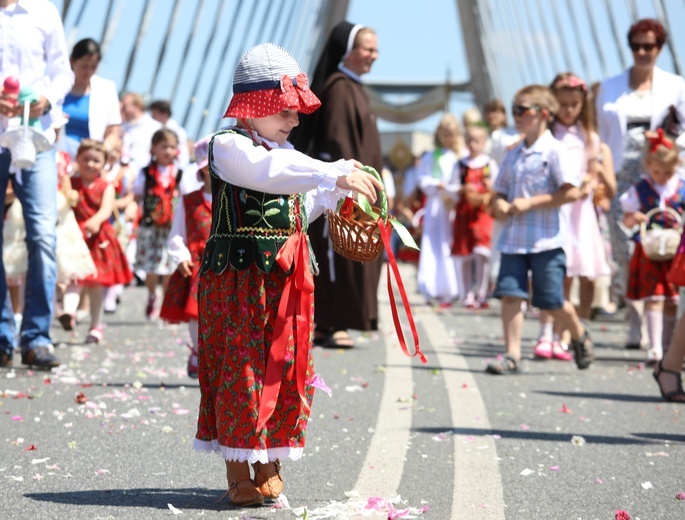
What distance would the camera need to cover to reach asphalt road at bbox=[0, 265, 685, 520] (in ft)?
13.4

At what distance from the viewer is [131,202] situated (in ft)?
37.9

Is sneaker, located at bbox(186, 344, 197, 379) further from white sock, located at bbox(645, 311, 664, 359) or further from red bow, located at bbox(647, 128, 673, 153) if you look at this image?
red bow, located at bbox(647, 128, 673, 153)

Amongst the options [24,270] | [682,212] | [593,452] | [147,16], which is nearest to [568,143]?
[682,212]

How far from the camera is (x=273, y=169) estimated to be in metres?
3.92

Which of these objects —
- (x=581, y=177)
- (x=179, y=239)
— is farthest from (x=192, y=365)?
(x=581, y=177)

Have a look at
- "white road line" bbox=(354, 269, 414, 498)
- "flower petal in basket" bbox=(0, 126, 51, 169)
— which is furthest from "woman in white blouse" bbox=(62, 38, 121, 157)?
"white road line" bbox=(354, 269, 414, 498)

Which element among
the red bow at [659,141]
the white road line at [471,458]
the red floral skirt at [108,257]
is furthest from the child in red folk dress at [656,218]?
the red floral skirt at [108,257]

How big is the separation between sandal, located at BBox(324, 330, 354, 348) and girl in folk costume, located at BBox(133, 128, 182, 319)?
108 inches

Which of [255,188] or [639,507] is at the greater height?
[255,188]

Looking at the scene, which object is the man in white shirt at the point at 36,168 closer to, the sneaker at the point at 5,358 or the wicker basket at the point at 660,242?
the sneaker at the point at 5,358

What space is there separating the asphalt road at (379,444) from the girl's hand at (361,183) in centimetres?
90

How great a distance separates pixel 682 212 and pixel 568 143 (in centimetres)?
86

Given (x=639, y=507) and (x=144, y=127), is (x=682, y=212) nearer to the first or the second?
(x=639, y=507)

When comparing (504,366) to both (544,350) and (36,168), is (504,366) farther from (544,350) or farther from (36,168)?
(36,168)
